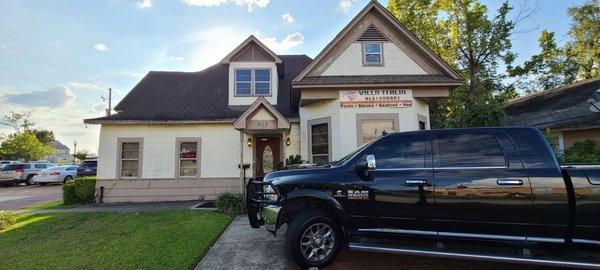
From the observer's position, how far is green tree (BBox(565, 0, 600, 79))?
23.8 meters

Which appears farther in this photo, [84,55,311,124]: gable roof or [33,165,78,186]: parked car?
[33,165,78,186]: parked car

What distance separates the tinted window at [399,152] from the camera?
474cm

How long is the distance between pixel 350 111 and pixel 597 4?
26.6m

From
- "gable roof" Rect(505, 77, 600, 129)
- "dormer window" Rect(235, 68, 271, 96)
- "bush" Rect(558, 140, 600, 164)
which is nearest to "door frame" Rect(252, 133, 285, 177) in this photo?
"dormer window" Rect(235, 68, 271, 96)

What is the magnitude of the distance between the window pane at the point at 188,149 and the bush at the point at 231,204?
172 inches

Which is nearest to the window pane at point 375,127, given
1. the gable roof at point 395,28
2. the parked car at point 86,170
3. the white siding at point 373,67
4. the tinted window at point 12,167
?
the white siding at point 373,67

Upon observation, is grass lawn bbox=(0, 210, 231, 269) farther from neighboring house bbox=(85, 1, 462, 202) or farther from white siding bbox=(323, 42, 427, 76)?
white siding bbox=(323, 42, 427, 76)

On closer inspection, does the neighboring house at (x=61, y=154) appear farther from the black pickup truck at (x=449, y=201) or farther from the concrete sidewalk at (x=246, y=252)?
the black pickup truck at (x=449, y=201)

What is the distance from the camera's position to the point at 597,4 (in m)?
23.8

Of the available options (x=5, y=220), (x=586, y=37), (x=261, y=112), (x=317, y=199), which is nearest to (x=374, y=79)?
(x=261, y=112)

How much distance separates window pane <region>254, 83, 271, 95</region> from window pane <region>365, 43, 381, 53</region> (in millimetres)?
4834

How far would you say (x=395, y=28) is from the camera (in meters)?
11.3

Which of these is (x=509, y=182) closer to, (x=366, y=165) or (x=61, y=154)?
(x=366, y=165)

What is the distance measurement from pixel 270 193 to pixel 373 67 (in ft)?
24.3
